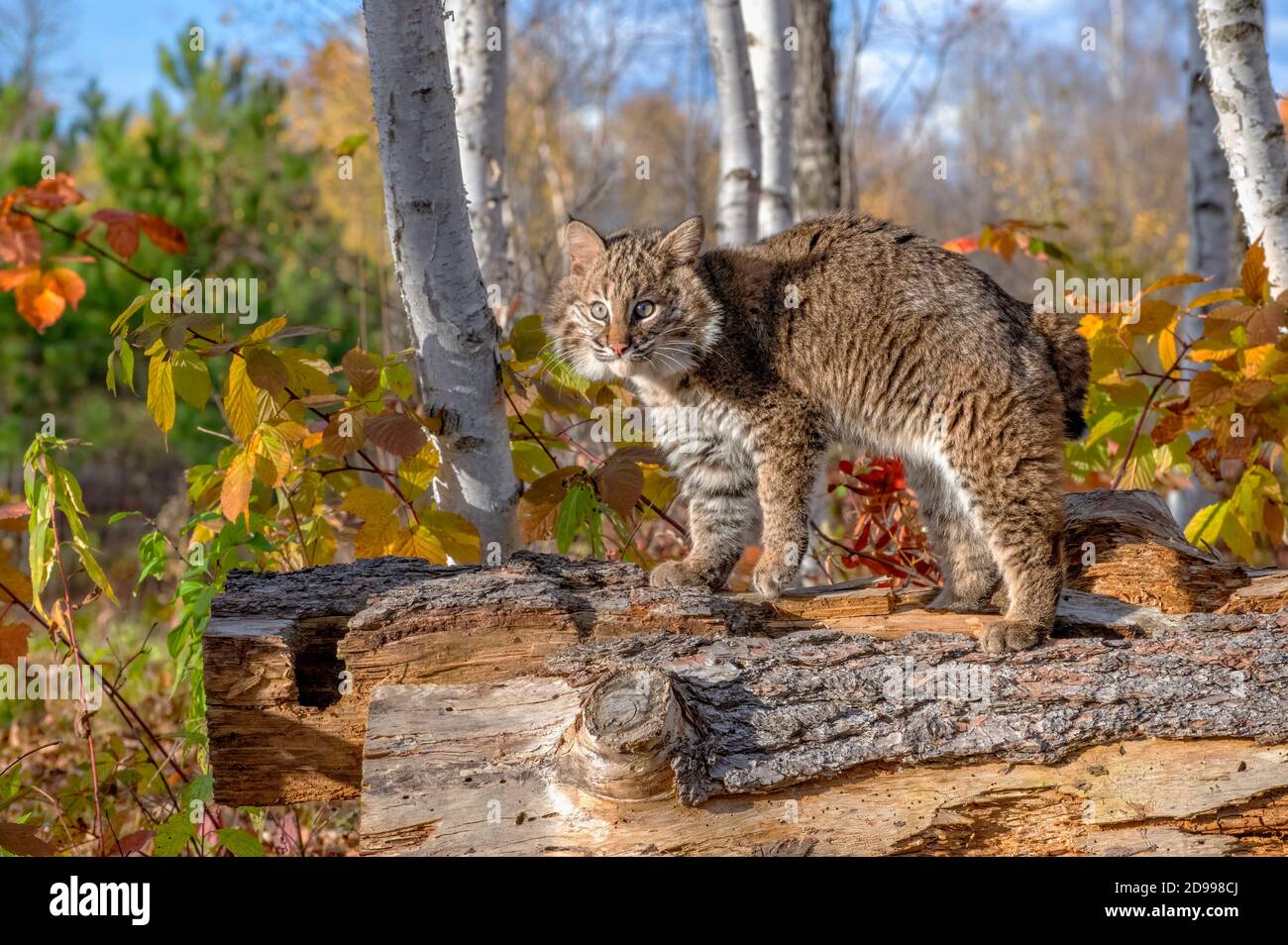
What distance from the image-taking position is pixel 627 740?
247 cm

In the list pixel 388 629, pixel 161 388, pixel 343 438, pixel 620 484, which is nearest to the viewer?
pixel 388 629

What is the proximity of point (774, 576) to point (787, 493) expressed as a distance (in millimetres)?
301

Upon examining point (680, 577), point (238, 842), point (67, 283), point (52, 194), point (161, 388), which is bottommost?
point (238, 842)

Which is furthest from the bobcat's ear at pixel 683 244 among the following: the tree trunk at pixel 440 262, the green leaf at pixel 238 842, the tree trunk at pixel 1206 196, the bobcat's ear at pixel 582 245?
the tree trunk at pixel 1206 196

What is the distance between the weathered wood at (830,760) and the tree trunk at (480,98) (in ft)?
8.23

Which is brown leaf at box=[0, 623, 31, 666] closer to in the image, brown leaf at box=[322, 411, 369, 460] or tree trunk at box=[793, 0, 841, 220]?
brown leaf at box=[322, 411, 369, 460]

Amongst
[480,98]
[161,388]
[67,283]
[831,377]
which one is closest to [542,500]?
[831,377]

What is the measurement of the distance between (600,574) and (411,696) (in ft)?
2.23

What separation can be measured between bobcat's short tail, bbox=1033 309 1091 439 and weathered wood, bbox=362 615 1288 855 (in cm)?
119

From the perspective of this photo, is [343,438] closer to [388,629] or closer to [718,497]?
[388,629]

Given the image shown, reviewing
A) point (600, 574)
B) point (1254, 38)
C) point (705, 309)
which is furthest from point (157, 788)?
point (1254, 38)

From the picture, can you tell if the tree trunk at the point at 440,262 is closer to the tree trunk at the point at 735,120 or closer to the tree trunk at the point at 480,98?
the tree trunk at the point at 480,98

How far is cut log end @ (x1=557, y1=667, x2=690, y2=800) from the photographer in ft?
8.14

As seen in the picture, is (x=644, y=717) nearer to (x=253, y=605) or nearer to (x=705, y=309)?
(x=253, y=605)
